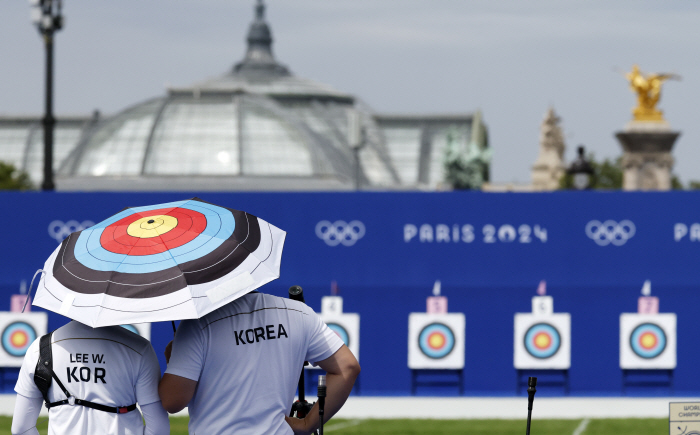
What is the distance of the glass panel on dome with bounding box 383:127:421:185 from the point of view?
124562mm

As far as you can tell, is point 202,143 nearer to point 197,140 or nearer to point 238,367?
point 197,140

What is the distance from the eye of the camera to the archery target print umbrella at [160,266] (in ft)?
16.0

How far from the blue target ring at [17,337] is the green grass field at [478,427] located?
2726mm

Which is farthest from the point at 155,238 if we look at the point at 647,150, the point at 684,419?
the point at 647,150

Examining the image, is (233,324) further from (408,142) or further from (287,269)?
(408,142)

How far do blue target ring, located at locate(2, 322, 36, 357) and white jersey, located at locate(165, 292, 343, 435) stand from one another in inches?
481

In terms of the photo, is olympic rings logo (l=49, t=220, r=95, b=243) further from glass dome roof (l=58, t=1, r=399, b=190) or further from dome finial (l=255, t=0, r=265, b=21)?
dome finial (l=255, t=0, r=265, b=21)

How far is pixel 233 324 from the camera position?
16.0ft

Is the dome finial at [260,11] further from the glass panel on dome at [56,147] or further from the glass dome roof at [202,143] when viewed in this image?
the glass dome roof at [202,143]

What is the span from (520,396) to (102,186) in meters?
66.5

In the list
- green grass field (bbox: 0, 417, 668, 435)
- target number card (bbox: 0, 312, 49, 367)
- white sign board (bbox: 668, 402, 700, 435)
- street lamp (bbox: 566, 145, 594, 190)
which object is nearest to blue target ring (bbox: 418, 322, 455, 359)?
green grass field (bbox: 0, 417, 668, 435)

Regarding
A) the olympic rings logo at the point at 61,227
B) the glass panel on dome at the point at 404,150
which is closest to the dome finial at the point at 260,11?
the glass panel on dome at the point at 404,150

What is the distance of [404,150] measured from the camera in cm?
12600

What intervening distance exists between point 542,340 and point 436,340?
58.3 inches
